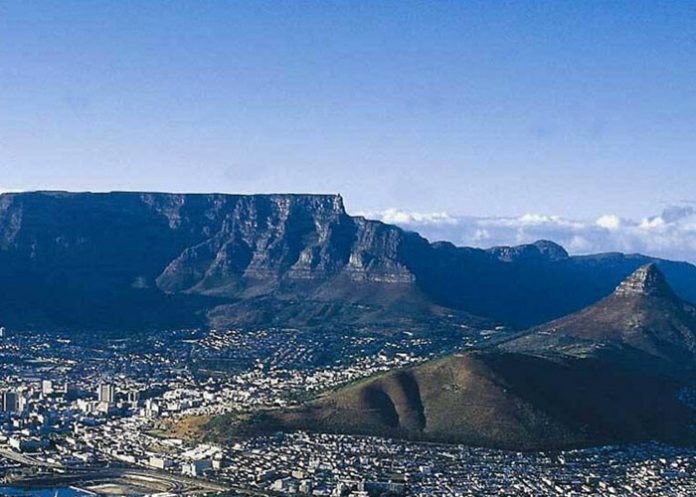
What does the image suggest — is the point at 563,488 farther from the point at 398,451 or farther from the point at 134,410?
the point at 134,410

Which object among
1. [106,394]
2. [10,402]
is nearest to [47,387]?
[106,394]

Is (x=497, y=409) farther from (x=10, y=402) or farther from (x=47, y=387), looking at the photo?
(x=47, y=387)

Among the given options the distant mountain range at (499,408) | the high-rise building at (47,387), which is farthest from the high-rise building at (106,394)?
the distant mountain range at (499,408)

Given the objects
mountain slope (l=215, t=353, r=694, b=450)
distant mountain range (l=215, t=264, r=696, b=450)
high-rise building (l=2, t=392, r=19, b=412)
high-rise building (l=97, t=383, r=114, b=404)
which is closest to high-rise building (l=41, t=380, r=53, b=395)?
high-rise building (l=97, t=383, r=114, b=404)

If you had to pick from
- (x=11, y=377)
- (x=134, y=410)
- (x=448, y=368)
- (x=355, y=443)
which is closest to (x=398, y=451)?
(x=355, y=443)

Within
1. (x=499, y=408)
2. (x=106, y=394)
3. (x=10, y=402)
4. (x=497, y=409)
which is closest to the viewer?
(x=497, y=409)

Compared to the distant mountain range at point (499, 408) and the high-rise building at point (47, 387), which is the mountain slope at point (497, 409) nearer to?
the distant mountain range at point (499, 408)

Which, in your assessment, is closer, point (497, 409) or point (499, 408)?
point (497, 409)

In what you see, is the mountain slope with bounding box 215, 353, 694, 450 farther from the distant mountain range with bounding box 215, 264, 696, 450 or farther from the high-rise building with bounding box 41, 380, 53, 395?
the high-rise building with bounding box 41, 380, 53, 395
